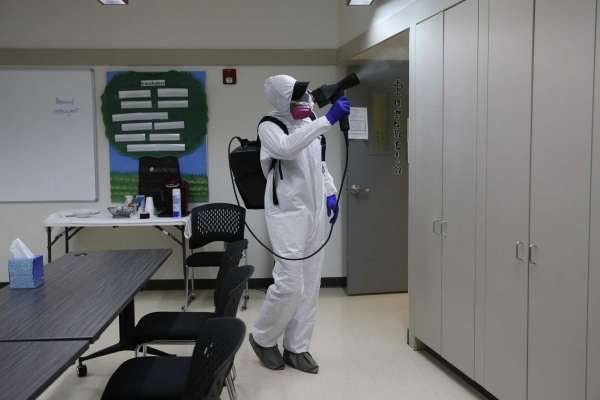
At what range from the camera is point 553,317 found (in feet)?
7.22

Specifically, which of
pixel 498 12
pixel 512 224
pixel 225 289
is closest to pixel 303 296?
pixel 225 289

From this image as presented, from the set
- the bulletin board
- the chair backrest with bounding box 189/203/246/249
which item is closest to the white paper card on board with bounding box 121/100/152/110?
the bulletin board

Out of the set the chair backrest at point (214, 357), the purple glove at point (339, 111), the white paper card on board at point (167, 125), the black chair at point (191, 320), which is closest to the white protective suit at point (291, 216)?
the purple glove at point (339, 111)

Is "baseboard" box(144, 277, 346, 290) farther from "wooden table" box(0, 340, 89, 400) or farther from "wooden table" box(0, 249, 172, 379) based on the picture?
"wooden table" box(0, 340, 89, 400)

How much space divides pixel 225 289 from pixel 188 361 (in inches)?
13.0

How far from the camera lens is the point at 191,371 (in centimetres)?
168

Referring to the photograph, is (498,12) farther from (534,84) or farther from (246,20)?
(246,20)

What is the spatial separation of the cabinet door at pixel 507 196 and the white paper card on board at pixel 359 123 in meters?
2.18

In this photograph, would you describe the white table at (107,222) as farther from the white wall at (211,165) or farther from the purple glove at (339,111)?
the purple glove at (339,111)

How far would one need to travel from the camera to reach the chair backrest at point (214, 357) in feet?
4.76

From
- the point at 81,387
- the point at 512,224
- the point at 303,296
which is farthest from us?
the point at 303,296

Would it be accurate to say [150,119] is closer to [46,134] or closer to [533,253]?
[46,134]

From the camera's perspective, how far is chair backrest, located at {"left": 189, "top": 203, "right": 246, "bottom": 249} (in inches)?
185

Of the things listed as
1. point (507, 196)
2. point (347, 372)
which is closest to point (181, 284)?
point (347, 372)
